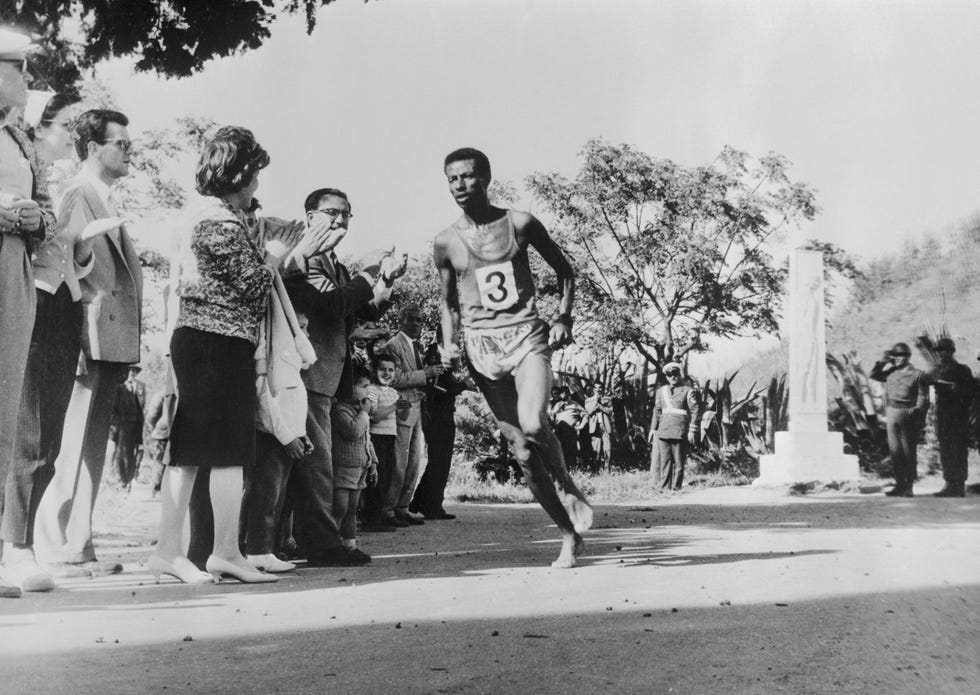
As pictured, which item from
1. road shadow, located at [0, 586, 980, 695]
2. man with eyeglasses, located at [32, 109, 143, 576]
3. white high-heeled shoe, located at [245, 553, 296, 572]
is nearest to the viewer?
road shadow, located at [0, 586, 980, 695]

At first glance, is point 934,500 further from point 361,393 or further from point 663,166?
point 361,393

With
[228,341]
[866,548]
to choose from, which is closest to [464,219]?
[228,341]

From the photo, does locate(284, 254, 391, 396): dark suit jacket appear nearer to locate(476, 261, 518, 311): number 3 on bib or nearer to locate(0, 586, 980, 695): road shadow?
locate(476, 261, 518, 311): number 3 on bib

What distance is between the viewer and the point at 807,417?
1110 cm

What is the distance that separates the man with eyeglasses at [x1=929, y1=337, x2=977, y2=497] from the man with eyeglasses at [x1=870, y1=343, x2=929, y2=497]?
0.68 m

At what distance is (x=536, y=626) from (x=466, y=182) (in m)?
2.20

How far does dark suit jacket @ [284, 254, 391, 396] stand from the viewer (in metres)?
4.38

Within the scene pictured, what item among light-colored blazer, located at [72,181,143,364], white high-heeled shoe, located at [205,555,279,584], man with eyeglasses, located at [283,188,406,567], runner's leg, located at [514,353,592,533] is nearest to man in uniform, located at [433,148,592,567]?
runner's leg, located at [514,353,592,533]

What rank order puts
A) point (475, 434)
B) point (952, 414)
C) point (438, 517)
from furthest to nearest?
point (475, 434) → point (438, 517) → point (952, 414)

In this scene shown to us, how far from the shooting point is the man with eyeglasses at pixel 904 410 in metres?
7.64

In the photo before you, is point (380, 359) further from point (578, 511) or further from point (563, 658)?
point (563, 658)

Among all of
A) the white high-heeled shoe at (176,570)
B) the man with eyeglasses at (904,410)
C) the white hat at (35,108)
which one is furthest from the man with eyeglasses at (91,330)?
the man with eyeglasses at (904,410)

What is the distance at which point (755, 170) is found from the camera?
4.91m

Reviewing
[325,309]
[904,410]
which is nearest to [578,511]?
[325,309]
